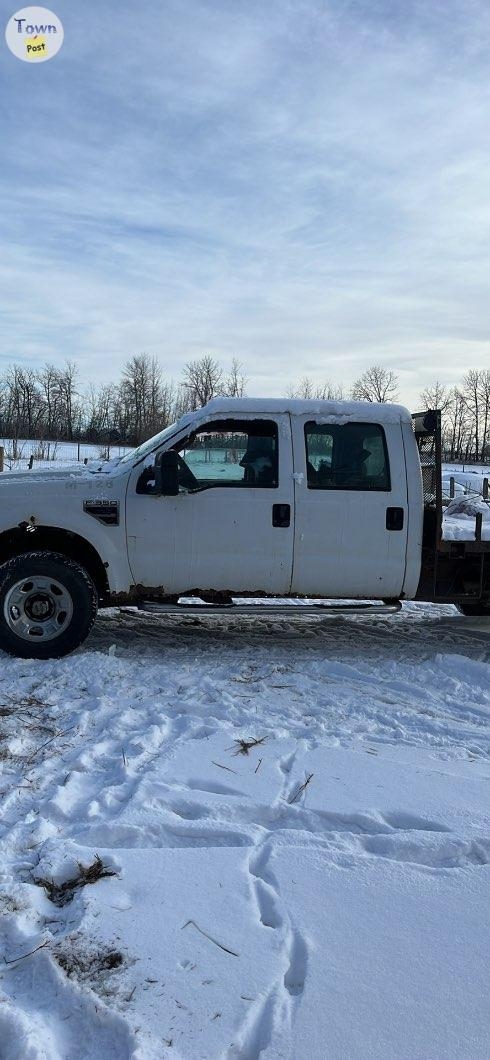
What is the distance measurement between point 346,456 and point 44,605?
2.67m

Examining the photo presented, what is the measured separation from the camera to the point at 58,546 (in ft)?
19.0

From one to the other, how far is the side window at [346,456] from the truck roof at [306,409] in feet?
0.26

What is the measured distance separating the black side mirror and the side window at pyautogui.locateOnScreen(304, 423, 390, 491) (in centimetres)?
109

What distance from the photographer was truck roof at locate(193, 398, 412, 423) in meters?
5.80

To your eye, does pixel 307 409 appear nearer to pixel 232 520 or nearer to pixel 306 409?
pixel 306 409

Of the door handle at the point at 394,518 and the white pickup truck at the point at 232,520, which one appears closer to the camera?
the white pickup truck at the point at 232,520

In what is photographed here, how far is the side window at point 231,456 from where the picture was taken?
5.70 m

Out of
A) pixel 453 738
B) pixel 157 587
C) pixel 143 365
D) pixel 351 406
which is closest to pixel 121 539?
pixel 157 587

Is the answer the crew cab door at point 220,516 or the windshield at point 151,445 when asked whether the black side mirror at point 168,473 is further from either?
the windshield at point 151,445

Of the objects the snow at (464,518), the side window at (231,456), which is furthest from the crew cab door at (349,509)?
the snow at (464,518)

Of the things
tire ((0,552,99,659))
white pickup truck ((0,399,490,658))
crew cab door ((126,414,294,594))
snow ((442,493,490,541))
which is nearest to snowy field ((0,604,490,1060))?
tire ((0,552,99,659))

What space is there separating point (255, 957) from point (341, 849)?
2.46ft

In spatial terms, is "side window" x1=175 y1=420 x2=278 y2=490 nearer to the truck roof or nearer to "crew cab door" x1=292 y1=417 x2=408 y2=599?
the truck roof

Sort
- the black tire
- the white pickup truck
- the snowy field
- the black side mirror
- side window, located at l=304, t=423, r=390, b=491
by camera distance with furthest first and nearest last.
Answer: the black tire
side window, located at l=304, t=423, r=390, b=491
the white pickup truck
the black side mirror
the snowy field
